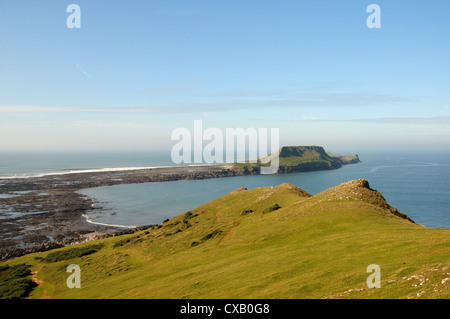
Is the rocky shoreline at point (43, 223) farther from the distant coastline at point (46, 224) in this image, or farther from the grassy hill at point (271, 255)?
the grassy hill at point (271, 255)

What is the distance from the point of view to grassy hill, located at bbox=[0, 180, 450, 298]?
88.7 ft

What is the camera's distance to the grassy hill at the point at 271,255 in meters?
27.0

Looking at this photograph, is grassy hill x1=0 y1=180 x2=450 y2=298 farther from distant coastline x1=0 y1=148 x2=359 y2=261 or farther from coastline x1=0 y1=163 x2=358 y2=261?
distant coastline x1=0 y1=148 x2=359 y2=261

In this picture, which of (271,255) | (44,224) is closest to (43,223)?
(44,224)

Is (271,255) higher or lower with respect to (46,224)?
higher

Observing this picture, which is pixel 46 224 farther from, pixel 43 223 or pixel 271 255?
pixel 271 255

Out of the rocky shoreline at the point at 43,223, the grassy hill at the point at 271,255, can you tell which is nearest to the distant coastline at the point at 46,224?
the rocky shoreline at the point at 43,223

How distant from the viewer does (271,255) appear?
41.3 metres
